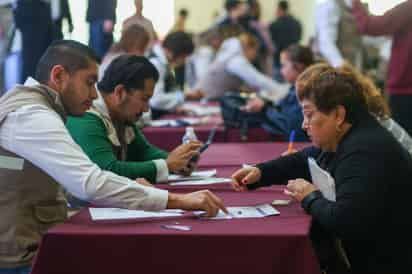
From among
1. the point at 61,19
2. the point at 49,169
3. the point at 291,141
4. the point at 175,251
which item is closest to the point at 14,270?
the point at 49,169

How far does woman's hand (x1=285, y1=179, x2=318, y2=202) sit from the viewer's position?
2184 millimetres

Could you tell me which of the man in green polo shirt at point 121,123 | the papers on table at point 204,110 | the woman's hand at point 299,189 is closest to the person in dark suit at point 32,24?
the man in green polo shirt at point 121,123

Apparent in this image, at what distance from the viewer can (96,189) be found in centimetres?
201

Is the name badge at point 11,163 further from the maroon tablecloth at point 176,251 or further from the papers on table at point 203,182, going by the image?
the papers on table at point 203,182

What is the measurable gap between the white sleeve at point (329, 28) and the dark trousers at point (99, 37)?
235 cm

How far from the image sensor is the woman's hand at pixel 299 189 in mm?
2184

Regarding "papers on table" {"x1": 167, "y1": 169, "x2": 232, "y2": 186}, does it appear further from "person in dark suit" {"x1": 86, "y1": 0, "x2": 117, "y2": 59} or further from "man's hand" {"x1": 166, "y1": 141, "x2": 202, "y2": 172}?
"person in dark suit" {"x1": 86, "y1": 0, "x2": 117, "y2": 59}

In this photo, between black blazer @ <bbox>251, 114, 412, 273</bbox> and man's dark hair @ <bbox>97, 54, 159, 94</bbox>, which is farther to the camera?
man's dark hair @ <bbox>97, 54, 159, 94</bbox>

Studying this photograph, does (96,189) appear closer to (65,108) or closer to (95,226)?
(95,226)

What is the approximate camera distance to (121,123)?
9.62 feet

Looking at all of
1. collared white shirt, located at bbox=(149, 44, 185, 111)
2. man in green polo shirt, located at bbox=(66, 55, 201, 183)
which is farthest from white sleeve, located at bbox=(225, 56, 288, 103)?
man in green polo shirt, located at bbox=(66, 55, 201, 183)

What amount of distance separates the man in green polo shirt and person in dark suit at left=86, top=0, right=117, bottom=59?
186mm

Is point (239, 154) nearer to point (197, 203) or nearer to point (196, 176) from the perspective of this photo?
point (196, 176)

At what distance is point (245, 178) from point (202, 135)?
1873 millimetres
